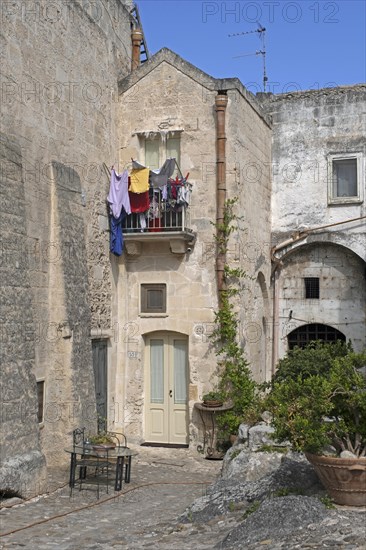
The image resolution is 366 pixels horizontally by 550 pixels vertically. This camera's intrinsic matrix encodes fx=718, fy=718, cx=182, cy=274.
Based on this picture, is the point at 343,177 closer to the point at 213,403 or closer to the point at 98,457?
the point at 213,403

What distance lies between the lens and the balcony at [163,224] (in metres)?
14.1

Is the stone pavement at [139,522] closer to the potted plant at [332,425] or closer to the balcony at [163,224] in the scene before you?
the potted plant at [332,425]

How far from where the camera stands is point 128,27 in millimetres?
15836

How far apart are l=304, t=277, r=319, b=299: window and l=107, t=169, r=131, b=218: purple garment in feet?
15.8

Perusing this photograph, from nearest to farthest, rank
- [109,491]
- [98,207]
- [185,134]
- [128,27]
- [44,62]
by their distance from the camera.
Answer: [109,491], [44,62], [98,207], [185,134], [128,27]

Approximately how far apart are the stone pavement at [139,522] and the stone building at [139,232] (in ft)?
2.03

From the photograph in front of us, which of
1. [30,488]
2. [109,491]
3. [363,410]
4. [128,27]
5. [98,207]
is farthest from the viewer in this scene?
[128,27]

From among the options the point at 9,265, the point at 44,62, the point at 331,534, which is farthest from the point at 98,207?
the point at 331,534

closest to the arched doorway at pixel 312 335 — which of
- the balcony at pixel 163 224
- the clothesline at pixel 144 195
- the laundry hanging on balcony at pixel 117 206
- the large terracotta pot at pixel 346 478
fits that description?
the balcony at pixel 163 224

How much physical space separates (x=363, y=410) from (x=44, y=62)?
315 inches

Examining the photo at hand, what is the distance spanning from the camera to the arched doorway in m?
16.4

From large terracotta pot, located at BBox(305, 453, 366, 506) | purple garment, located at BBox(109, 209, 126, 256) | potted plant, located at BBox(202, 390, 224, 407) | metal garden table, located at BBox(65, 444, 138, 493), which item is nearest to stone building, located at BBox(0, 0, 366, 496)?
purple garment, located at BBox(109, 209, 126, 256)

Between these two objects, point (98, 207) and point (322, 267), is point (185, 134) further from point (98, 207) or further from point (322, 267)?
point (322, 267)

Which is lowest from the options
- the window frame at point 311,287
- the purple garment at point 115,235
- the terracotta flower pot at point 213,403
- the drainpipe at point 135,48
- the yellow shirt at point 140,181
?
the terracotta flower pot at point 213,403
